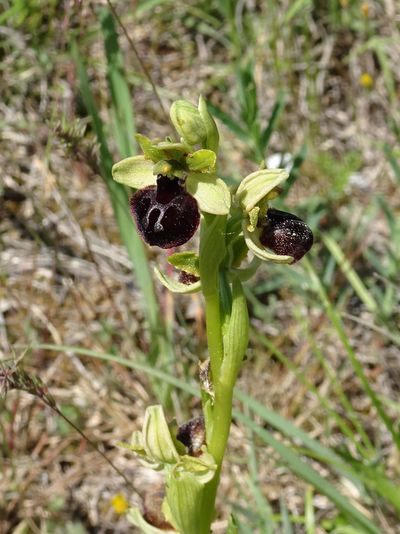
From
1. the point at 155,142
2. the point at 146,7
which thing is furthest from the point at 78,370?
the point at 146,7

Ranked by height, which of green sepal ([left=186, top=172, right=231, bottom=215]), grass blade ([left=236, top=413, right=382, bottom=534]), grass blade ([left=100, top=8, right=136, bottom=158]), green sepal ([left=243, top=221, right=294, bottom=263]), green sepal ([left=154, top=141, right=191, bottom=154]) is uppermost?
green sepal ([left=154, top=141, right=191, bottom=154])

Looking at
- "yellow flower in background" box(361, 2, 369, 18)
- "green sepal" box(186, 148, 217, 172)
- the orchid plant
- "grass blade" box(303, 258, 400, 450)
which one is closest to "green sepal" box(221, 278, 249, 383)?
the orchid plant

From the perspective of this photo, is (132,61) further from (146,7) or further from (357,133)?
(357,133)

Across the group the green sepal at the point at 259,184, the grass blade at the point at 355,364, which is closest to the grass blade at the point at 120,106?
the grass blade at the point at 355,364

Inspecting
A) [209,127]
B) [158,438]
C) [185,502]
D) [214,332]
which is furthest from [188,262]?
[185,502]

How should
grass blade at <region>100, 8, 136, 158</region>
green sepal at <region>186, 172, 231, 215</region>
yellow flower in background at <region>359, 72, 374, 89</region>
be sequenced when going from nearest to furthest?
green sepal at <region>186, 172, 231, 215</region>, grass blade at <region>100, 8, 136, 158</region>, yellow flower in background at <region>359, 72, 374, 89</region>

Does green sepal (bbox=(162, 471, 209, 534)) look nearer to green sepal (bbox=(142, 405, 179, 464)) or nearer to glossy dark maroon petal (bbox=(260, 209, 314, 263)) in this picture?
green sepal (bbox=(142, 405, 179, 464))

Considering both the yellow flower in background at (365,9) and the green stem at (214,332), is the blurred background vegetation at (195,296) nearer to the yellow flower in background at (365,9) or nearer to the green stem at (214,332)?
the yellow flower in background at (365,9)
